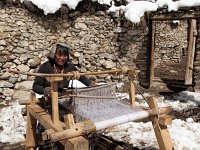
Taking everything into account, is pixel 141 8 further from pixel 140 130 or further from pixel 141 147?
pixel 141 147

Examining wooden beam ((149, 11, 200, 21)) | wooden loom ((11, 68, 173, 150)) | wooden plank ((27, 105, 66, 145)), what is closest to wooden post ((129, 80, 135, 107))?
wooden loom ((11, 68, 173, 150))

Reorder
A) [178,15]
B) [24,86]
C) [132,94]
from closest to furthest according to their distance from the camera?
1. [132,94]
2. [24,86]
3. [178,15]

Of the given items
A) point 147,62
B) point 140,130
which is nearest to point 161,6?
point 147,62

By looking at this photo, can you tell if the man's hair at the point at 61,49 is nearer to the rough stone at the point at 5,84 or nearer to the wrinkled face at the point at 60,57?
the wrinkled face at the point at 60,57

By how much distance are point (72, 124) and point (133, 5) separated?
6087mm

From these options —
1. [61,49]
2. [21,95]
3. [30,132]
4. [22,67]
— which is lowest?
[21,95]

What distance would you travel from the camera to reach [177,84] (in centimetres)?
861

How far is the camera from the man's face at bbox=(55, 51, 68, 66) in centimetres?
393

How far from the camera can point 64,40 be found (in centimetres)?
812

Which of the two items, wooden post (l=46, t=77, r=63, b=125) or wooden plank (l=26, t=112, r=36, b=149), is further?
wooden plank (l=26, t=112, r=36, b=149)

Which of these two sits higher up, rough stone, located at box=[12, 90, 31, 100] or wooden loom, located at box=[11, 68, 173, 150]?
wooden loom, located at box=[11, 68, 173, 150]

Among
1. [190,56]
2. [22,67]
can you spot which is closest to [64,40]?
[22,67]

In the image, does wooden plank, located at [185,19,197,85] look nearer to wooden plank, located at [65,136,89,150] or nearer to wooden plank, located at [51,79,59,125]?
wooden plank, located at [51,79,59,125]

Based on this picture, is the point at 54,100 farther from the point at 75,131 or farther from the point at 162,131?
the point at 162,131
